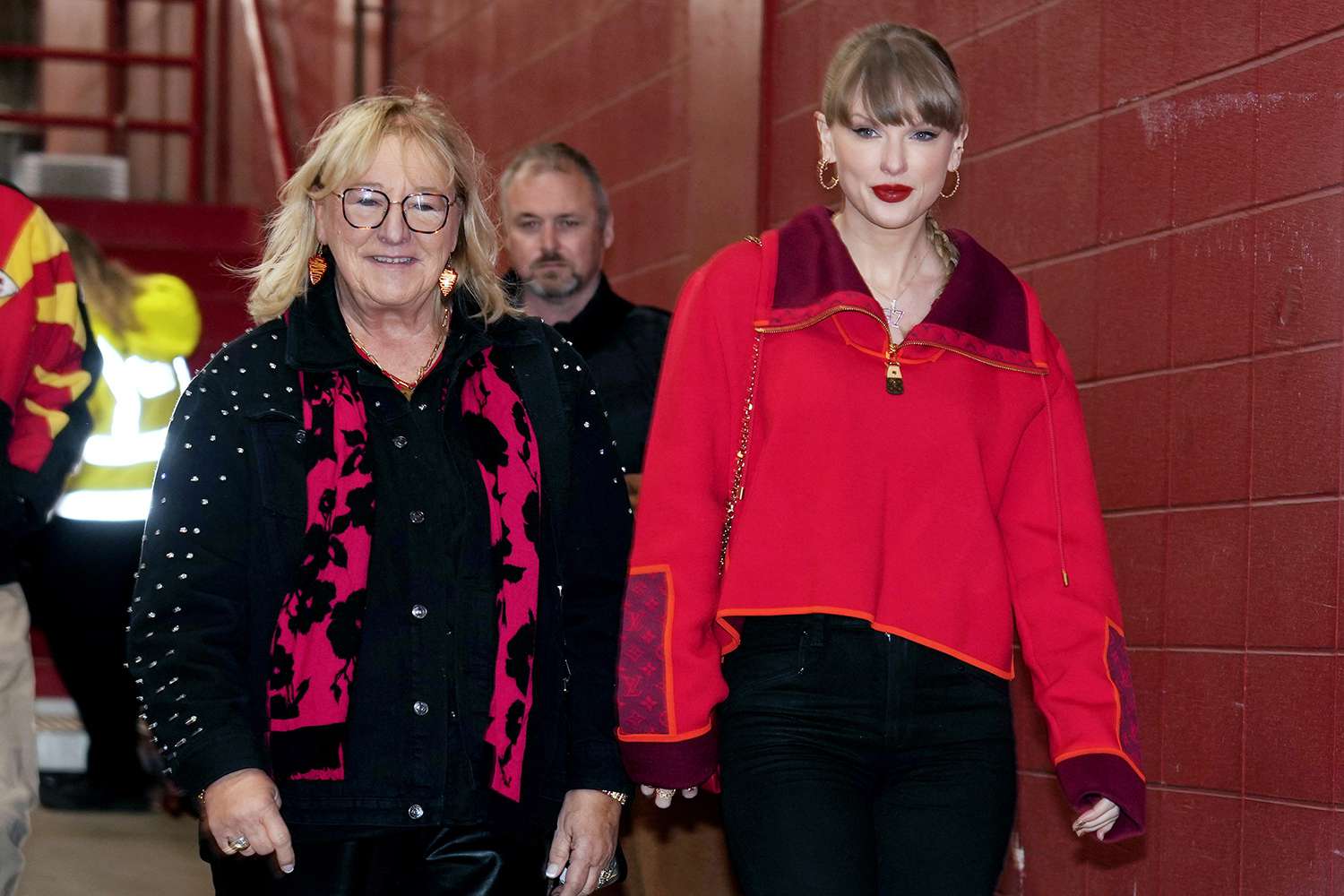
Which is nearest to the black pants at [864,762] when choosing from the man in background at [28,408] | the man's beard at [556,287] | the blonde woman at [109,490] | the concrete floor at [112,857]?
the man in background at [28,408]

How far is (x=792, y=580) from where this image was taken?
2459 millimetres

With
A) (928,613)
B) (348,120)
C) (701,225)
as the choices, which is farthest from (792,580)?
(701,225)

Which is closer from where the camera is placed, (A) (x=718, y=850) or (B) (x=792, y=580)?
(B) (x=792, y=580)

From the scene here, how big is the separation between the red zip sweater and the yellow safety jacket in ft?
10.9

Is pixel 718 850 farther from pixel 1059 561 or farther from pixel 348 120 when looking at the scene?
pixel 348 120

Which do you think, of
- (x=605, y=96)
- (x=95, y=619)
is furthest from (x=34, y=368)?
(x=605, y=96)

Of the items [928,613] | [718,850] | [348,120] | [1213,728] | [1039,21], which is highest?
[1039,21]

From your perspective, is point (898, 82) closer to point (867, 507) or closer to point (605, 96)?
point (867, 507)

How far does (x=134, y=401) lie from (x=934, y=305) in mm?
3613

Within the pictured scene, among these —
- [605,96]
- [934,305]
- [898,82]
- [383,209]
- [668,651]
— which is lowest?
[668,651]

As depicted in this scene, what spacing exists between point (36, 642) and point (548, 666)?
5.23m

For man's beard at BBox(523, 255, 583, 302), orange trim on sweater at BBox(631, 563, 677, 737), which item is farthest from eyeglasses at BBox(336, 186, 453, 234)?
man's beard at BBox(523, 255, 583, 302)

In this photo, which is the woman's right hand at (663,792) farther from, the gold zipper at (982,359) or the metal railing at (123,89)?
the metal railing at (123,89)

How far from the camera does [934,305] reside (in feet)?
8.61
